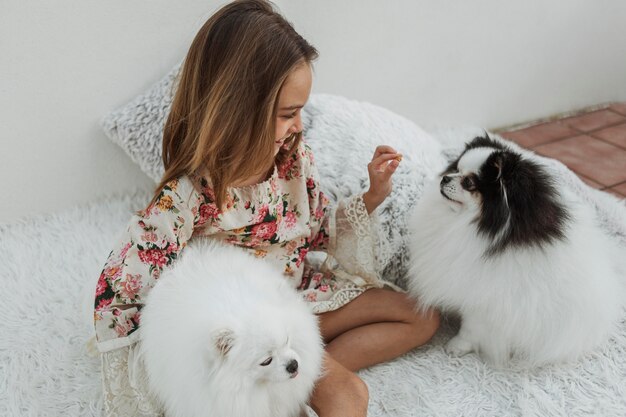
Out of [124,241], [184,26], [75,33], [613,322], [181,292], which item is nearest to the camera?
[181,292]

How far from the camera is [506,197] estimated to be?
1030 mm

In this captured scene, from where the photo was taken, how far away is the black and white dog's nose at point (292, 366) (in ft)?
2.77

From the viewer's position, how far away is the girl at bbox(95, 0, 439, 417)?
3.13 feet

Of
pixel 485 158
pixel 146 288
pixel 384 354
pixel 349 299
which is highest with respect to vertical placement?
pixel 485 158

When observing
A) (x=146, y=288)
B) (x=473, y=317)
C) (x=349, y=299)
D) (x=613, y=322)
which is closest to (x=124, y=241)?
(x=146, y=288)

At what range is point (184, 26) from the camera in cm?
160

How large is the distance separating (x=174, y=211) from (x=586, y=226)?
820mm

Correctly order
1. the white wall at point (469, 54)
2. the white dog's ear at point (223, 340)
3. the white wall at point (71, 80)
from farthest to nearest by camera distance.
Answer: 1. the white wall at point (469, 54)
2. the white wall at point (71, 80)
3. the white dog's ear at point (223, 340)

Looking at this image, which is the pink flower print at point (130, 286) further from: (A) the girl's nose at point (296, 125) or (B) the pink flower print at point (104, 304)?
(A) the girl's nose at point (296, 125)

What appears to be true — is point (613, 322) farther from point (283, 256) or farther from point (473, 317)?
point (283, 256)

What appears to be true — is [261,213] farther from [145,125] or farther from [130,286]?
[145,125]

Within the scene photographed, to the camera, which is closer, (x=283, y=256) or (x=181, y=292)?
(x=181, y=292)

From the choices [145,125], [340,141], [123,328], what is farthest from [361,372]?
[145,125]

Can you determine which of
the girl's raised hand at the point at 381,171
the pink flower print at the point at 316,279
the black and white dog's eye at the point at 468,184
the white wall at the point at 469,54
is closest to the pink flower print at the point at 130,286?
the pink flower print at the point at 316,279
